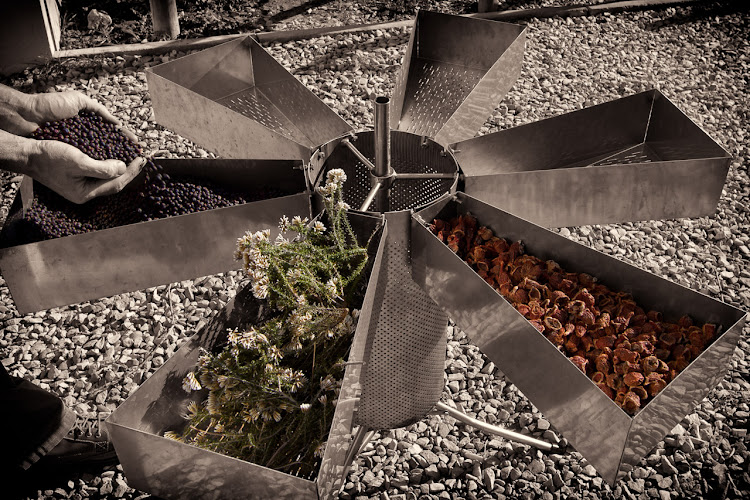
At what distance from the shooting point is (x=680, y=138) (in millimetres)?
2090

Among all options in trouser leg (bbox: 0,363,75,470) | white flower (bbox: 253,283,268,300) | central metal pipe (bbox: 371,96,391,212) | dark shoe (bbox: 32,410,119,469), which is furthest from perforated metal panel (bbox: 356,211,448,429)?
trouser leg (bbox: 0,363,75,470)

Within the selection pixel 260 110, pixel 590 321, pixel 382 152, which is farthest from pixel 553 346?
pixel 260 110

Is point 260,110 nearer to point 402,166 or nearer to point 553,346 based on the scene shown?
point 402,166

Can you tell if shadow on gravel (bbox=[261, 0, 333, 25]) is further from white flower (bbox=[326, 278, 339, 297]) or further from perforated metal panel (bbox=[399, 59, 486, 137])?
white flower (bbox=[326, 278, 339, 297])

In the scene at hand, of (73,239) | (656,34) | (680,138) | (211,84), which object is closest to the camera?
(73,239)

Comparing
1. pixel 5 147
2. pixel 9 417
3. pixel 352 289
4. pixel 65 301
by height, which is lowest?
pixel 9 417

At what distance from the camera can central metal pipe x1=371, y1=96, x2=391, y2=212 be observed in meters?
1.75

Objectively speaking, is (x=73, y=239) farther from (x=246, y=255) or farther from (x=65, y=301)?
(x=246, y=255)

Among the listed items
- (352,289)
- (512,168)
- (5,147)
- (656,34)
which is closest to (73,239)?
(5,147)

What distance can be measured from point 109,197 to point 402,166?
0.93 m

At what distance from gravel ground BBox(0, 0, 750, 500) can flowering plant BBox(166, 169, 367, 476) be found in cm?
75

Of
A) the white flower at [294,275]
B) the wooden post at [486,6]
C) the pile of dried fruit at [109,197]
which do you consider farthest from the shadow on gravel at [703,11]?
the white flower at [294,275]

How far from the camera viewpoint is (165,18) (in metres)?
4.39

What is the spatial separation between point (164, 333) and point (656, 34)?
3.68 metres
